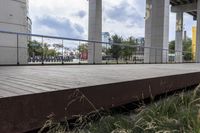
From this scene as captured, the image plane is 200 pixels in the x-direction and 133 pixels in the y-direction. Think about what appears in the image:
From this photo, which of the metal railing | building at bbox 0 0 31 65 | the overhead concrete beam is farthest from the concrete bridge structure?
the overhead concrete beam

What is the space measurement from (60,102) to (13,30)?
4.94 metres

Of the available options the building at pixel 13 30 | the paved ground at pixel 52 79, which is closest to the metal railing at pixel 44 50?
the building at pixel 13 30

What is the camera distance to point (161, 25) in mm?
13711

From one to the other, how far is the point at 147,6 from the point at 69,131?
58.8 ft

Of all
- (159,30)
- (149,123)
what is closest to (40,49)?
(149,123)

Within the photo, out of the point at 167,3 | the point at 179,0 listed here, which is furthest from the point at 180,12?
the point at 167,3

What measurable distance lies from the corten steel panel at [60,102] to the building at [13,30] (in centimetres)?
420

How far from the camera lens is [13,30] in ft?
21.3

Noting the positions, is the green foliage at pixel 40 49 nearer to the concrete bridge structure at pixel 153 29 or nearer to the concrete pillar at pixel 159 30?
the concrete bridge structure at pixel 153 29

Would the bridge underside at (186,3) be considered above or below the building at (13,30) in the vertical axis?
above

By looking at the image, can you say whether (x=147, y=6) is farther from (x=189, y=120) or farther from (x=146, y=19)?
(x=189, y=120)

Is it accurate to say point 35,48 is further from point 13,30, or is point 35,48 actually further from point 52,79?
point 52,79

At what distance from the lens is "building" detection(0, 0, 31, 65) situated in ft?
20.4

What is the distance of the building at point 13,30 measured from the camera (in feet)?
20.4
